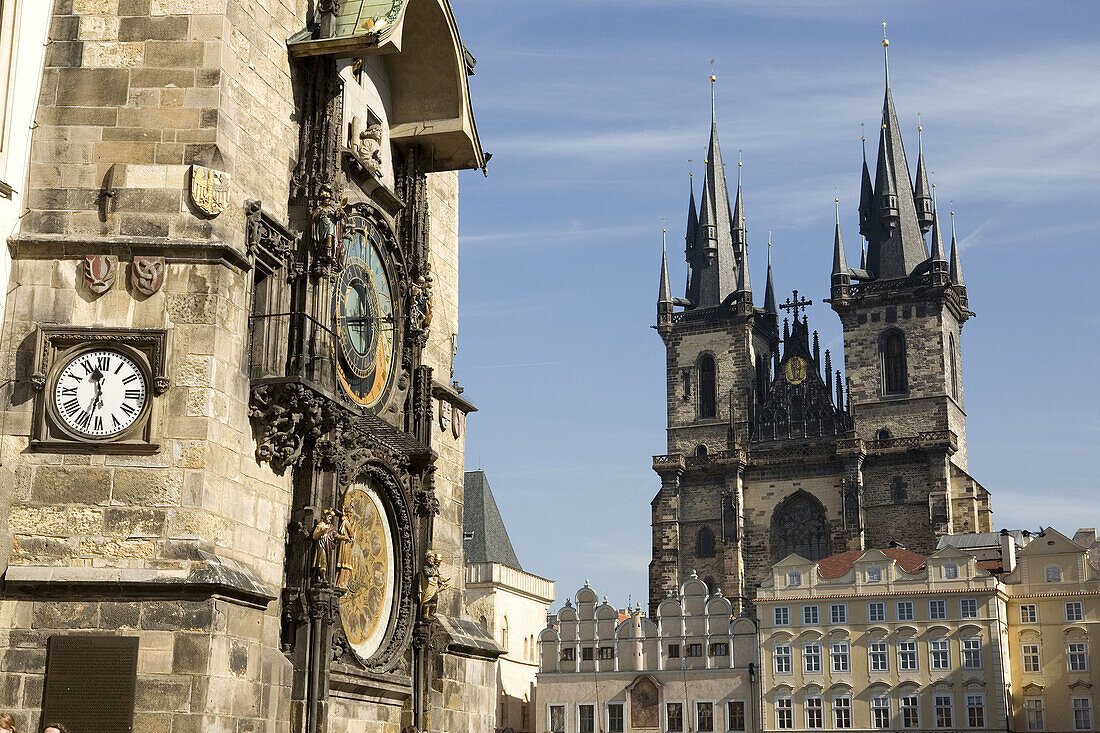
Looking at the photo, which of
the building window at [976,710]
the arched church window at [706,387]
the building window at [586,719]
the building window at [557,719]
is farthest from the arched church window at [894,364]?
the building window at [557,719]

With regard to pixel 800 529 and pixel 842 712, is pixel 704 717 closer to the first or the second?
pixel 842 712

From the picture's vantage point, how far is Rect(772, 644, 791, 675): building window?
56.4 metres

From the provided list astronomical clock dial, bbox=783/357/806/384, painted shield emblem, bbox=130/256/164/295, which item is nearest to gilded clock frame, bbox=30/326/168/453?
painted shield emblem, bbox=130/256/164/295

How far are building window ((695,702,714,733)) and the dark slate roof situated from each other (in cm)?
1030

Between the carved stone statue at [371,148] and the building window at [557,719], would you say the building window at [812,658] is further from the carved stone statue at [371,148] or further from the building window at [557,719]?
the carved stone statue at [371,148]

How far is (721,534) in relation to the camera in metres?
72.2

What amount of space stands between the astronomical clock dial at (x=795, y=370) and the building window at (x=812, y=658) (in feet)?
74.6

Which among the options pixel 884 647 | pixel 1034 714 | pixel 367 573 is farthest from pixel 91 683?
pixel 1034 714

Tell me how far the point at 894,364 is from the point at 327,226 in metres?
64.4

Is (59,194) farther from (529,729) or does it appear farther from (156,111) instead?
(529,729)

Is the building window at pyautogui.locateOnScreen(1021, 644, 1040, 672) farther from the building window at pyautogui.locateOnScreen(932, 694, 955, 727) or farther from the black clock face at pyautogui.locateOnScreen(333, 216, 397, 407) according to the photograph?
the black clock face at pyautogui.locateOnScreen(333, 216, 397, 407)

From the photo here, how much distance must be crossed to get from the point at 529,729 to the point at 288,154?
2155 inches

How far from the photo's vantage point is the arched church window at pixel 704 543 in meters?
72.6

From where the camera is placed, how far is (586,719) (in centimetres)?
5975
